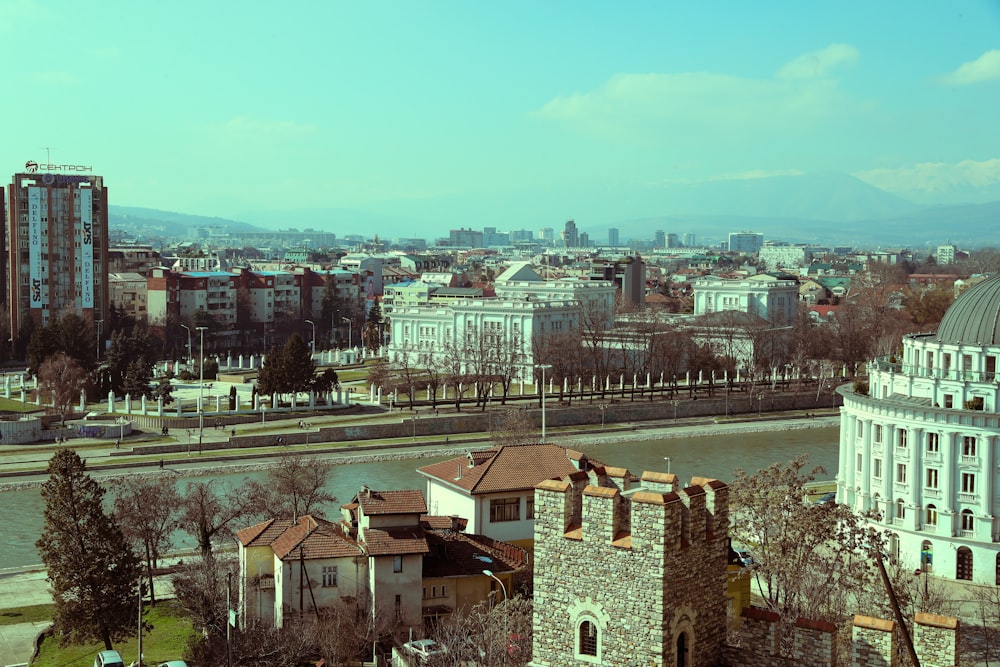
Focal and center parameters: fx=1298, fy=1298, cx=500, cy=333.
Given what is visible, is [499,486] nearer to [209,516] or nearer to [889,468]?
[209,516]

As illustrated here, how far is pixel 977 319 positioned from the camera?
2217cm

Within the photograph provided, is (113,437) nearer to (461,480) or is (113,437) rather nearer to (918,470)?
(461,480)

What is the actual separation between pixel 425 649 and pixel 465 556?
3.40 meters

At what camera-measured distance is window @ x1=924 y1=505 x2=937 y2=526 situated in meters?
21.1

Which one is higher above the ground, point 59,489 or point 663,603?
point 663,603

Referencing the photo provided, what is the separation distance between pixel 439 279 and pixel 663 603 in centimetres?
6825

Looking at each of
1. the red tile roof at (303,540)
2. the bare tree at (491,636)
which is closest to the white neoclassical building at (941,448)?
the bare tree at (491,636)

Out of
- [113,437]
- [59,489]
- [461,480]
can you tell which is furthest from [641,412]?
[59,489]

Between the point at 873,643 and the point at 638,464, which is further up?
the point at 873,643

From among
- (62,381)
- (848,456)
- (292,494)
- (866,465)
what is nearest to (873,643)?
(292,494)

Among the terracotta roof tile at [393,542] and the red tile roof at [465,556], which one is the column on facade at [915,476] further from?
the terracotta roof tile at [393,542]

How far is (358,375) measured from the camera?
155 ft

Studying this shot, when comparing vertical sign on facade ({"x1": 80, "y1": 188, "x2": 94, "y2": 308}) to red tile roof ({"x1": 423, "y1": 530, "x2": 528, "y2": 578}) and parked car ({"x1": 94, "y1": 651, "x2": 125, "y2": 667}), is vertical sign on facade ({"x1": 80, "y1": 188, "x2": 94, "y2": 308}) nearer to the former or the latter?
red tile roof ({"x1": 423, "y1": 530, "x2": 528, "y2": 578})

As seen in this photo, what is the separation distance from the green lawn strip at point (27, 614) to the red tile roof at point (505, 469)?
569cm
